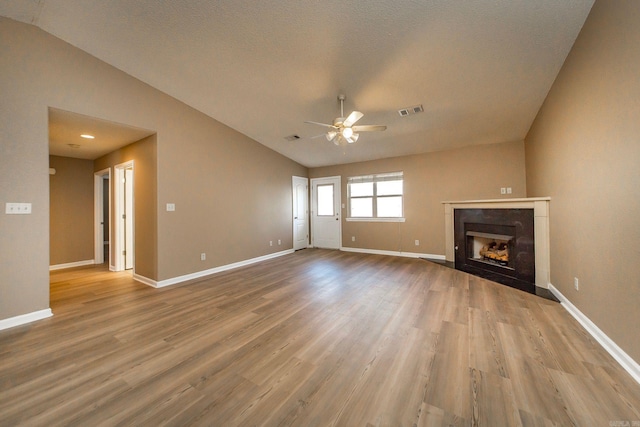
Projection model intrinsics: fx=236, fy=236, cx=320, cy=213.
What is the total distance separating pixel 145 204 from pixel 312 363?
3856 millimetres

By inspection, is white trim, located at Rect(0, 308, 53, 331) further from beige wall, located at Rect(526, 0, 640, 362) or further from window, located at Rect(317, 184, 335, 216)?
window, located at Rect(317, 184, 335, 216)

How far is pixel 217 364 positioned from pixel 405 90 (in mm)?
3937

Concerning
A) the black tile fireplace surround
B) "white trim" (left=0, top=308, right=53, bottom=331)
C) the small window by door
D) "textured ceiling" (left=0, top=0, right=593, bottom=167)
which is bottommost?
"white trim" (left=0, top=308, right=53, bottom=331)

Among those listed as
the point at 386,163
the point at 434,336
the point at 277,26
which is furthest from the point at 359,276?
the point at 277,26

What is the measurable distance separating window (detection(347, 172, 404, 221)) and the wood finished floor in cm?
308

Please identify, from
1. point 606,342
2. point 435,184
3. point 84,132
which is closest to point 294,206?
point 435,184

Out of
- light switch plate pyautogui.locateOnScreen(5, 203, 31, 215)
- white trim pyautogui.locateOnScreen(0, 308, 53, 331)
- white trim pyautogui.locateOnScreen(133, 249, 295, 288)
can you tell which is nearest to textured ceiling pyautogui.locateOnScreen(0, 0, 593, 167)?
light switch plate pyautogui.locateOnScreen(5, 203, 31, 215)

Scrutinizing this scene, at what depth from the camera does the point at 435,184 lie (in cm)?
554

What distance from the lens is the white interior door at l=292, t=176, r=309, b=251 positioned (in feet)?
22.6

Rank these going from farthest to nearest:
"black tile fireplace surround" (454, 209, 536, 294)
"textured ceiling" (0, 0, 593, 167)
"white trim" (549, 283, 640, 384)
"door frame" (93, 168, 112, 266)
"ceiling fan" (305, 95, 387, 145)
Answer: "door frame" (93, 168, 112, 266) < "black tile fireplace surround" (454, 209, 536, 294) < "ceiling fan" (305, 95, 387, 145) < "textured ceiling" (0, 0, 593, 167) < "white trim" (549, 283, 640, 384)

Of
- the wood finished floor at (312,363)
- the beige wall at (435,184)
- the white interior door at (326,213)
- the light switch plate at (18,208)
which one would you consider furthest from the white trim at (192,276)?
the beige wall at (435,184)

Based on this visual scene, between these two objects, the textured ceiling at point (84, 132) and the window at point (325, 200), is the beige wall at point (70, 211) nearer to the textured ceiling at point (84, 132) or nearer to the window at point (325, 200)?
the textured ceiling at point (84, 132)

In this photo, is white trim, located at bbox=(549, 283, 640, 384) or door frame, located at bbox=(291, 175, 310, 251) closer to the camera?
white trim, located at bbox=(549, 283, 640, 384)

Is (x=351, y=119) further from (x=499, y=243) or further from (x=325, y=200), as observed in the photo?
(x=325, y=200)
